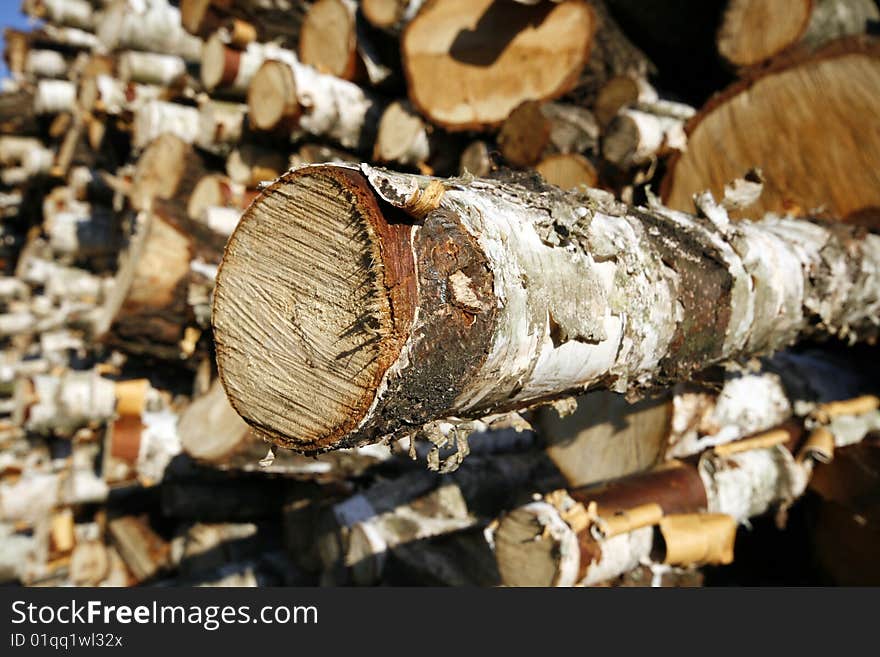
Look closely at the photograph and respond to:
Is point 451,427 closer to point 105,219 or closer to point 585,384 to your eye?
point 585,384

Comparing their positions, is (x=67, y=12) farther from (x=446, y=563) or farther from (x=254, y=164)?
(x=446, y=563)

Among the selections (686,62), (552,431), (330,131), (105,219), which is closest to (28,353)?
(105,219)

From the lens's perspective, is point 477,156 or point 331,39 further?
point 331,39

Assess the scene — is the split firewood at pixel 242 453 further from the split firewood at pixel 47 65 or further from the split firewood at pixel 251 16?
the split firewood at pixel 47 65

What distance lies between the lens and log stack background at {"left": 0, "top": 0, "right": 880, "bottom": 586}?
200 cm

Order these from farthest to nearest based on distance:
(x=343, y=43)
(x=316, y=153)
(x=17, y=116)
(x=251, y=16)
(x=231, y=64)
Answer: (x=17, y=116) < (x=251, y=16) < (x=231, y=64) < (x=316, y=153) < (x=343, y=43)

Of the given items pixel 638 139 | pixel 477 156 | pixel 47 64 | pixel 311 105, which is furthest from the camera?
pixel 47 64

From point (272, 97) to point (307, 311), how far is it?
2.71 m

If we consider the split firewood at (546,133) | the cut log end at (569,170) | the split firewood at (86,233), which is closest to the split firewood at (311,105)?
the split firewood at (546,133)

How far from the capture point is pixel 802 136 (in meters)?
2.10

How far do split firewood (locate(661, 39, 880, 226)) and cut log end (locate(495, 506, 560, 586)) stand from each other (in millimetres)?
1460

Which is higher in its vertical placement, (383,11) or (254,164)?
(383,11)

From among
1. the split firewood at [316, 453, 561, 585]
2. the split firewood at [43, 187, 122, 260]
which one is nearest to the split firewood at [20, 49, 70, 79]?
the split firewood at [43, 187, 122, 260]

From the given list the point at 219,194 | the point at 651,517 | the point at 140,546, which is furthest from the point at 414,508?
the point at 219,194
